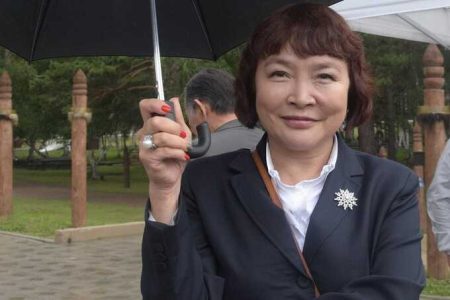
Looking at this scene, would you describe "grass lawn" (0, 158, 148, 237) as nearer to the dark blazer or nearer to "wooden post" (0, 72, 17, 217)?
"wooden post" (0, 72, 17, 217)

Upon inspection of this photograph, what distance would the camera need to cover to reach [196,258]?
1646mm

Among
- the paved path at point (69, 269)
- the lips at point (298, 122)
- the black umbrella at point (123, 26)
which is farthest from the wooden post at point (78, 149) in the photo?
the lips at point (298, 122)

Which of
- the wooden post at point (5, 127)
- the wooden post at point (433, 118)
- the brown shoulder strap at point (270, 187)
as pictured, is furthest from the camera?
the wooden post at point (5, 127)

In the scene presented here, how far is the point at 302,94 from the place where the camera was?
1.66 metres

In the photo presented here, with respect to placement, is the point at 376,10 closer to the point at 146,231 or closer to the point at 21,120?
the point at 146,231

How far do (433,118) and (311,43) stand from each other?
5.92 metres

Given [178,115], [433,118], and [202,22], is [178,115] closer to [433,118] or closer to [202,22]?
[202,22]

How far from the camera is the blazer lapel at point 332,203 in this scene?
1.65 metres

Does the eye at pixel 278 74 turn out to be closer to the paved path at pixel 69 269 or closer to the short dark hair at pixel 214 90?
the short dark hair at pixel 214 90

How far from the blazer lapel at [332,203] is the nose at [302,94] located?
182 mm

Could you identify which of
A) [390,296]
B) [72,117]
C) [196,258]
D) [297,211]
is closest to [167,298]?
[196,258]

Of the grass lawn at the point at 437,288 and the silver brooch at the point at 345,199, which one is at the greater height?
the silver brooch at the point at 345,199

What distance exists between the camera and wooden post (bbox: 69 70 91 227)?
11.1 meters

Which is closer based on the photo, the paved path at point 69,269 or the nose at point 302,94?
the nose at point 302,94
